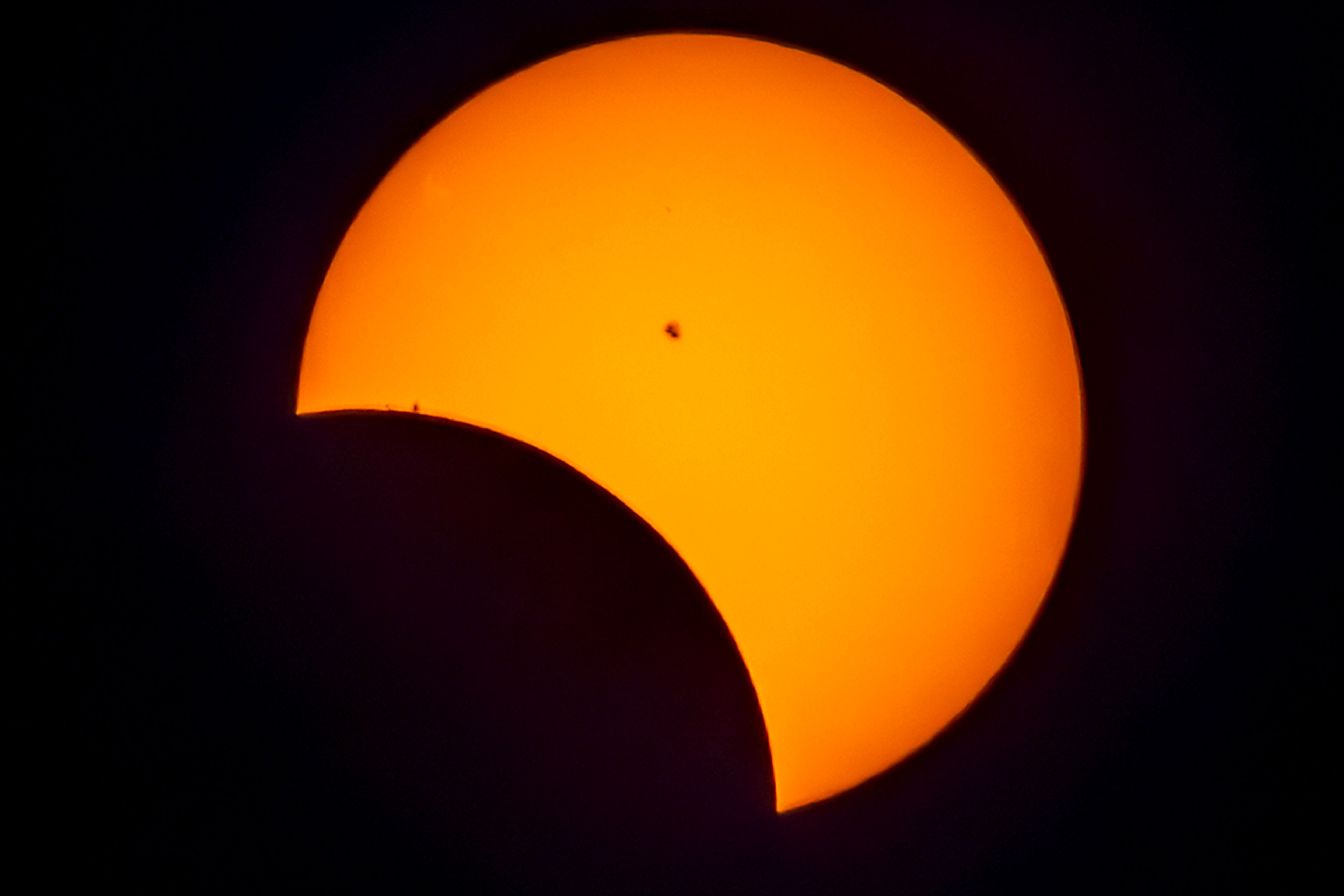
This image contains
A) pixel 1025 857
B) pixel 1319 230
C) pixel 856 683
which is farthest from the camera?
pixel 856 683

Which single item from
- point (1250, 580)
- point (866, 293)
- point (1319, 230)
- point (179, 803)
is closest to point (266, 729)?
point (179, 803)

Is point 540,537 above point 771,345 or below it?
below

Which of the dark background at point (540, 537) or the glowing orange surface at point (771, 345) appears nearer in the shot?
the dark background at point (540, 537)

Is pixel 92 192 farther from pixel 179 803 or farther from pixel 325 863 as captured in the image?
pixel 325 863

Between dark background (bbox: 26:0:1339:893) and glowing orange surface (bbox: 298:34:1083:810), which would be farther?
glowing orange surface (bbox: 298:34:1083:810)
